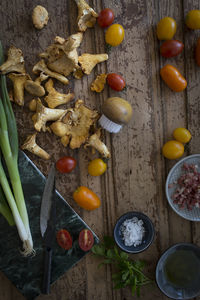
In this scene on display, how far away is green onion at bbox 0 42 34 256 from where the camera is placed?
4.69 ft

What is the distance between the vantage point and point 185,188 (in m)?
1.51

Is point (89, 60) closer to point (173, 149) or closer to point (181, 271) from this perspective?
point (173, 149)

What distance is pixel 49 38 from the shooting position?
1551 mm

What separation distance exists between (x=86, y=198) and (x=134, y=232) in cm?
30

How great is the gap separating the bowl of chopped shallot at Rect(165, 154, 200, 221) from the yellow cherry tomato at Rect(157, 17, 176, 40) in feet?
Answer: 2.09

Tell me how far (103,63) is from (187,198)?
846 mm

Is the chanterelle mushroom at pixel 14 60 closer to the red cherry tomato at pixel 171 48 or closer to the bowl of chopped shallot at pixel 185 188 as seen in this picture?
the red cherry tomato at pixel 171 48

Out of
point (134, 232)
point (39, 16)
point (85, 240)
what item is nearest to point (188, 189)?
point (134, 232)

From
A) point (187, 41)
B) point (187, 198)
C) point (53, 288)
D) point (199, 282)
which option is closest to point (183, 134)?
point (187, 198)

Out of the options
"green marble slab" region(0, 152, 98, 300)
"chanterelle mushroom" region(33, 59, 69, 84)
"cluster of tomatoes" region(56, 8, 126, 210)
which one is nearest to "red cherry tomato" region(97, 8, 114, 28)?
"cluster of tomatoes" region(56, 8, 126, 210)

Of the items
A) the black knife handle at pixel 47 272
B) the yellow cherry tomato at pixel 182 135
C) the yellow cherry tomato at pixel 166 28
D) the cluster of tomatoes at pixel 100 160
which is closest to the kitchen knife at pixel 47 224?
the black knife handle at pixel 47 272

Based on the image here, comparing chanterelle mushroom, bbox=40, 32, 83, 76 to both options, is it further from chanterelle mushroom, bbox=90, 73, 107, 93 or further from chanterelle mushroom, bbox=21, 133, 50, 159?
chanterelle mushroom, bbox=21, 133, 50, 159

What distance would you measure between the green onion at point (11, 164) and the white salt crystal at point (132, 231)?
50 centimetres

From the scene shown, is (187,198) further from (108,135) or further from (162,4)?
(162,4)
